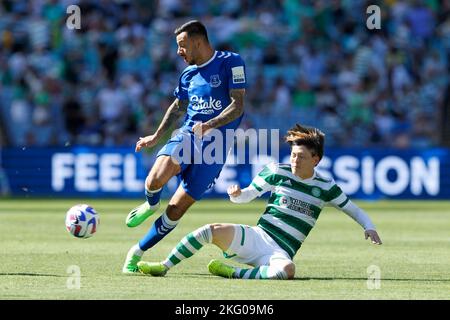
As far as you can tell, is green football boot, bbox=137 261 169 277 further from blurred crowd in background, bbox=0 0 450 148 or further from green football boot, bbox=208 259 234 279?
blurred crowd in background, bbox=0 0 450 148

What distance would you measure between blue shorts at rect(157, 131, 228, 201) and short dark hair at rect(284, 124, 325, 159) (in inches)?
37.5

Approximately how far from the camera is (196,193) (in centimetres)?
1074

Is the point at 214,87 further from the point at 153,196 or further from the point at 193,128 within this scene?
the point at 153,196

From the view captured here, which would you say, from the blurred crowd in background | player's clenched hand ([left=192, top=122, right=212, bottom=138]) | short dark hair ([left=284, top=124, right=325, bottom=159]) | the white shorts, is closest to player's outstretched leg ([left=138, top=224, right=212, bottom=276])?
the white shorts

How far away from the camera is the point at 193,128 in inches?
413

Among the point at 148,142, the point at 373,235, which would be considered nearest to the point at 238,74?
the point at 148,142

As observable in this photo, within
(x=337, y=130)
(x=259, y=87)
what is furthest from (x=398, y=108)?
(x=259, y=87)

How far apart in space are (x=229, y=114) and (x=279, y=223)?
1213 mm

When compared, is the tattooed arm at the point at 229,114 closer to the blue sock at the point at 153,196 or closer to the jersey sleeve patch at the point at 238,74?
the jersey sleeve patch at the point at 238,74

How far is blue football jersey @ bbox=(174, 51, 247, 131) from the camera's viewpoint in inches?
431

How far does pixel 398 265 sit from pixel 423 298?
3.03 metres

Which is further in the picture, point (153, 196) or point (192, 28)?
point (192, 28)

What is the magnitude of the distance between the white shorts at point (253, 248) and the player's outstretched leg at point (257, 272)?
10 cm

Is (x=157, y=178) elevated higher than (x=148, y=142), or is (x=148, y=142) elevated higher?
(x=148, y=142)
